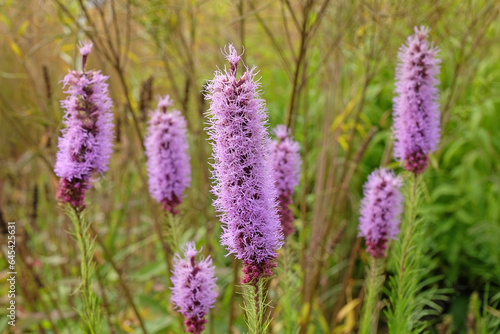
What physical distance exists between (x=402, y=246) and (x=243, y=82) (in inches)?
41.4

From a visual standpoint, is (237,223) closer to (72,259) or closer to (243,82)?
(243,82)

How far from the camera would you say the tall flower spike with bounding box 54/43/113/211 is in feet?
5.06

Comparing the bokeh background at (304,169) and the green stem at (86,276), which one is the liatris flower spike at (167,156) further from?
the bokeh background at (304,169)

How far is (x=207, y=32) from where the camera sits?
4562mm

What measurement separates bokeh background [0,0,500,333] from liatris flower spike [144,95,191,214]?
613 mm

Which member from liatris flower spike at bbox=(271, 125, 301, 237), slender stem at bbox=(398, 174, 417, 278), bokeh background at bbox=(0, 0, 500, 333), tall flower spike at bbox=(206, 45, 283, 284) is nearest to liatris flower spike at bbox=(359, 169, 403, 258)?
slender stem at bbox=(398, 174, 417, 278)

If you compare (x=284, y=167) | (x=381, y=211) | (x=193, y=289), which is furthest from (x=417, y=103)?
(x=193, y=289)

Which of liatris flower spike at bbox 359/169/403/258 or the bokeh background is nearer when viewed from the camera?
liatris flower spike at bbox 359/169/403/258

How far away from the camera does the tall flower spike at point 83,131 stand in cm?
154

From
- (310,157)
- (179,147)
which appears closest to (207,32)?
(310,157)

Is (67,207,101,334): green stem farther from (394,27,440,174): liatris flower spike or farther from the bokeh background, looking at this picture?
(394,27,440,174): liatris flower spike

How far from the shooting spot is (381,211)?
1859mm

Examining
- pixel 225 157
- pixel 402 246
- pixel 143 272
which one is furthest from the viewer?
pixel 143 272

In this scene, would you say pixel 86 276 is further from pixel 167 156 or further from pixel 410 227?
pixel 410 227
